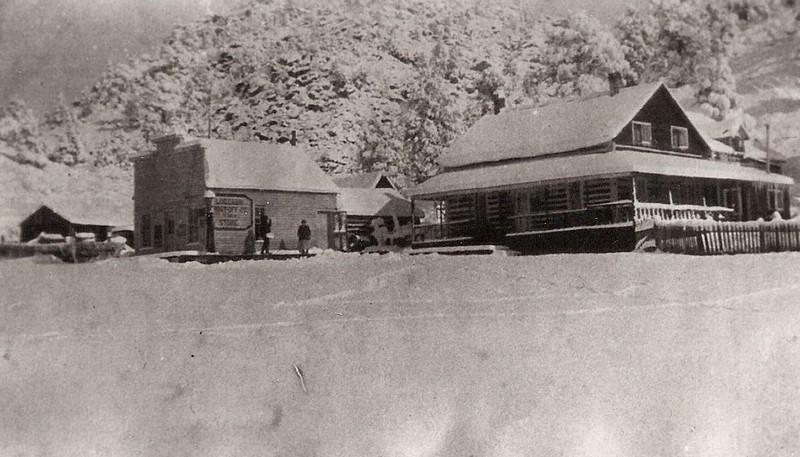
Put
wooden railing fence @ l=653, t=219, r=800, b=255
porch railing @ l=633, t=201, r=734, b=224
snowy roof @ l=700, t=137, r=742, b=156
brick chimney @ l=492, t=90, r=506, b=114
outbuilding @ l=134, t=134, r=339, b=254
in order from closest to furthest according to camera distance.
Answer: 1. wooden railing fence @ l=653, t=219, r=800, b=255
2. porch railing @ l=633, t=201, r=734, b=224
3. outbuilding @ l=134, t=134, r=339, b=254
4. brick chimney @ l=492, t=90, r=506, b=114
5. snowy roof @ l=700, t=137, r=742, b=156

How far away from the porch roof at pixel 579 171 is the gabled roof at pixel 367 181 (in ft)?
57.8

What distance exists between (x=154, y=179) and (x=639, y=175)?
45.4 ft

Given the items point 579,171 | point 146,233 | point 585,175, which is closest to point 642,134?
point 579,171

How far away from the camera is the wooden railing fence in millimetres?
17719

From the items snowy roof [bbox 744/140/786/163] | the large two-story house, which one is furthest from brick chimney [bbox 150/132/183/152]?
snowy roof [bbox 744/140/786/163]

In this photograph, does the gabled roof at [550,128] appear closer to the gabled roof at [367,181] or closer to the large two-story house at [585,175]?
the large two-story house at [585,175]

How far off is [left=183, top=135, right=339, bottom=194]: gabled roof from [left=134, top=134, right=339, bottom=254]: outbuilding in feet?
0.10

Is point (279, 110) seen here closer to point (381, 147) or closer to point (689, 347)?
point (381, 147)

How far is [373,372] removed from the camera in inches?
340

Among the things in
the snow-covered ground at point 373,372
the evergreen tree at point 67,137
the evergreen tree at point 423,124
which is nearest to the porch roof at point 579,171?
the evergreen tree at point 423,124

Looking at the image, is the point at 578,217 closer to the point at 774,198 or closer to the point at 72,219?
the point at 774,198

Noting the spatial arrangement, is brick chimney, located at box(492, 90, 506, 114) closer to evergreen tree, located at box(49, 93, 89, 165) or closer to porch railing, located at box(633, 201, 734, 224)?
porch railing, located at box(633, 201, 734, 224)

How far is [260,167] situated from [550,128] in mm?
9336

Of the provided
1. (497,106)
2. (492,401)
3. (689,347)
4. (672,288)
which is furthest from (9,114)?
(497,106)
